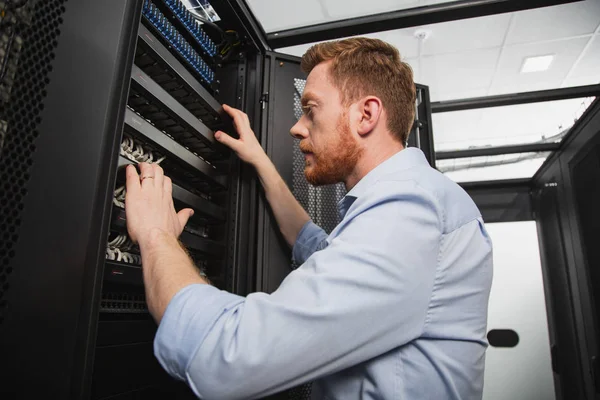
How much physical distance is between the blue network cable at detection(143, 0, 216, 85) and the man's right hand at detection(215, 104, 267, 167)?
11 cm

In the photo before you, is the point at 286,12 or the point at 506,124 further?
the point at 506,124

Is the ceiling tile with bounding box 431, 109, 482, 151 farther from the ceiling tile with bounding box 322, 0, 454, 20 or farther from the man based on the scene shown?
the man

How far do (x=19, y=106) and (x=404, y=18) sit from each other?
3.38 feet

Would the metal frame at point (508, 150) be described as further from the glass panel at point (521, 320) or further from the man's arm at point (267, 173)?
the man's arm at point (267, 173)

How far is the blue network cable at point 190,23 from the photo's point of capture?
84 cm

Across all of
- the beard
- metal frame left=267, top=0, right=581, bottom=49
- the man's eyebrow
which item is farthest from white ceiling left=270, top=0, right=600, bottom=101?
the beard

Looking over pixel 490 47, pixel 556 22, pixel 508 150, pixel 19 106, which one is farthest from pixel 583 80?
pixel 19 106

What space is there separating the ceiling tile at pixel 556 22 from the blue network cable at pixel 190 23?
255cm

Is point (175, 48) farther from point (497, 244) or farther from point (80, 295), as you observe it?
point (497, 244)

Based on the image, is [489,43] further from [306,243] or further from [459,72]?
[306,243]

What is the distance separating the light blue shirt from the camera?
0.51 m

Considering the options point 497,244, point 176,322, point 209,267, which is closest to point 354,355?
point 176,322

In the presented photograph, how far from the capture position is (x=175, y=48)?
0.82m

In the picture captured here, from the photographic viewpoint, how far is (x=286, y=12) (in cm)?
272
